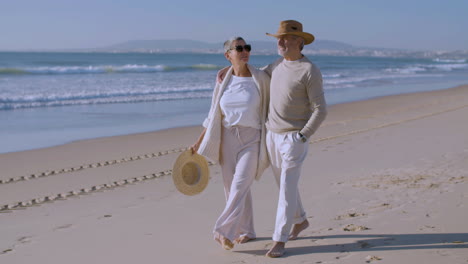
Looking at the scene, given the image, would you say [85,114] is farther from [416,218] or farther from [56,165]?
[416,218]

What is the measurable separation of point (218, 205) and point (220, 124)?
159cm

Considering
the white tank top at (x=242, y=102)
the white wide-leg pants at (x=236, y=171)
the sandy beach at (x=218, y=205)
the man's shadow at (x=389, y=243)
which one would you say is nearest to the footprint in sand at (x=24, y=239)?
the sandy beach at (x=218, y=205)

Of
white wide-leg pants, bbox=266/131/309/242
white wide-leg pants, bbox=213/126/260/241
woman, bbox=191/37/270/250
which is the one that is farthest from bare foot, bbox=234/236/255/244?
white wide-leg pants, bbox=266/131/309/242

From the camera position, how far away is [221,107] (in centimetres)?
420

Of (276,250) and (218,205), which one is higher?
(276,250)

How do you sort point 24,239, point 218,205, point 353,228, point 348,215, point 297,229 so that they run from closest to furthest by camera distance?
1. point 297,229
2. point 353,228
3. point 24,239
4. point 348,215
5. point 218,205

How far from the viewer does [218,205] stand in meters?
5.62

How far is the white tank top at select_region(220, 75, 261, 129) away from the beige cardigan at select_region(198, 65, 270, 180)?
46 millimetres

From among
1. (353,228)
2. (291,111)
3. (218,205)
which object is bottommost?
(218,205)

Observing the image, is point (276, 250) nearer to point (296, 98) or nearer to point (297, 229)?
point (297, 229)

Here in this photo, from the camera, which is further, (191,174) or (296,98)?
(191,174)

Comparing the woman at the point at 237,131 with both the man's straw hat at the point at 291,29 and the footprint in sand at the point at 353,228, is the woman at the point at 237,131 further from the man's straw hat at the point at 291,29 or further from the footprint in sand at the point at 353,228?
the footprint in sand at the point at 353,228

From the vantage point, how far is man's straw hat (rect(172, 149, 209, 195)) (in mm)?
4480

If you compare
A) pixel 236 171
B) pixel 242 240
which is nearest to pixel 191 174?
pixel 236 171
